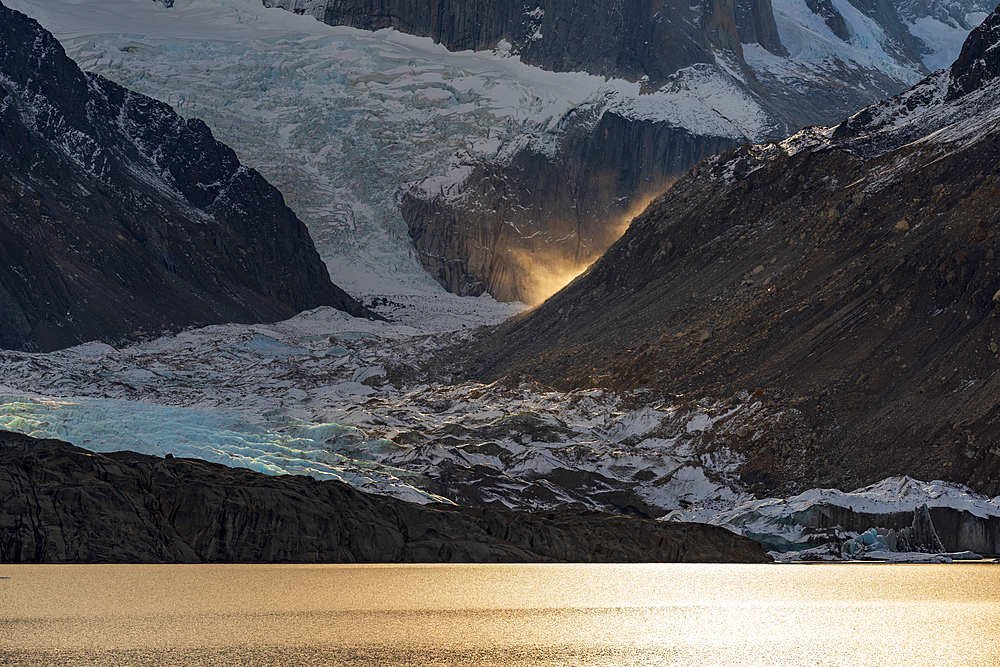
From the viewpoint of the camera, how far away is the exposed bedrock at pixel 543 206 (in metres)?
180

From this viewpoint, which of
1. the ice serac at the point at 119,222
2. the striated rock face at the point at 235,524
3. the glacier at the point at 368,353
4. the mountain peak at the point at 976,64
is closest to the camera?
the striated rock face at the point at 235,524

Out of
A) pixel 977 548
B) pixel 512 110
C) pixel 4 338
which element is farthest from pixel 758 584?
pixel 512 110

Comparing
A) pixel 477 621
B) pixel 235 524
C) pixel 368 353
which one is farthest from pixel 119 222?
pixel 477 621

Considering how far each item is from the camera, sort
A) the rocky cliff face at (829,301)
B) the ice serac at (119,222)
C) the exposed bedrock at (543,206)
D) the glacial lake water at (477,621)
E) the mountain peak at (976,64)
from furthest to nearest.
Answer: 1. the exposed bedrock at (543,206)
2. the ice serac at (119,222)
3. the mountain peak at (976,64)
4. the rocky cliff face at (829,301)
5. the glacial lake water at (477,621)

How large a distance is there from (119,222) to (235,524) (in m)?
104

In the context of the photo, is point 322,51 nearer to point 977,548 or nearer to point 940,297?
point 940,297

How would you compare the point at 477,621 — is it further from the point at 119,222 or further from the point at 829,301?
the point at 119,222

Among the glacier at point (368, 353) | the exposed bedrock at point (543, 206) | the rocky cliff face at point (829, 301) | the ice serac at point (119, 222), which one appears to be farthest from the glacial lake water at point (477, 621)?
the exposed bedrock at point (543, 206)

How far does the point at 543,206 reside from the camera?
614 feet

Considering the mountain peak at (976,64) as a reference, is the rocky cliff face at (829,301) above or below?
below

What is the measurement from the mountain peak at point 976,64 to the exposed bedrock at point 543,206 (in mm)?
101336

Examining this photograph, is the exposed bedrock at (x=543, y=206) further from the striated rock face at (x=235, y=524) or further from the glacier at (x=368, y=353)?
the striated rock face at (x=235, y=524)

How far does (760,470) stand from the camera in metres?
52.0

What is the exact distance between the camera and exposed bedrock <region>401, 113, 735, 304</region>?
7067 inches
